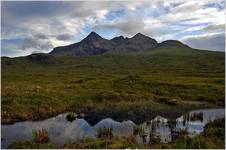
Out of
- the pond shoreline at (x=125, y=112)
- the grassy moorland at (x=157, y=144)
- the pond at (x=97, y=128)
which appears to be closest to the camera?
the grassy moorland at (x=157, y=144)

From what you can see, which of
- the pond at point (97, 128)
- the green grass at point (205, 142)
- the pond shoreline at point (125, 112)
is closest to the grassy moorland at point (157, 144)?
the green grass at point (205, 142)

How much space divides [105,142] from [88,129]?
9202 millimetres

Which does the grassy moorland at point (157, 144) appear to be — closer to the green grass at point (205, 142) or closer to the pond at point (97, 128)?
the green grass at point (205, 142)

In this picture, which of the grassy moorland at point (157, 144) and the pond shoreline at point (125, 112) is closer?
the grassy moorland at point (157, 144)

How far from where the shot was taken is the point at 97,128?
105 feet

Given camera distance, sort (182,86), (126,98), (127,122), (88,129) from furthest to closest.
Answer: (182,86)
(126,98)
(127,122)
(88,129)

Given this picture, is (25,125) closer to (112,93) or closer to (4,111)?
(4,111)

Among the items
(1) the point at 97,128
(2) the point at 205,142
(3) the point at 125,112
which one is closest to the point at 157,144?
(2) the point at 205,142

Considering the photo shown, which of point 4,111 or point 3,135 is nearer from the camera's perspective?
point 3,135

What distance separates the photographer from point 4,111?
3584 cm

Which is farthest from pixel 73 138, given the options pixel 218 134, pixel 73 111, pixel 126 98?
pixel 126 98

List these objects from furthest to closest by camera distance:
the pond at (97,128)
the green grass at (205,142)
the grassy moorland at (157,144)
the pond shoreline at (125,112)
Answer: the pond shoreline at (125,112) → the pond at (97,128) → the grassy moorland at (157,144) → the green grass at (205,142)

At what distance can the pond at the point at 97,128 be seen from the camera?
2713cm

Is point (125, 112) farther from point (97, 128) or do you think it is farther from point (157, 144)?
point (157, 144)
